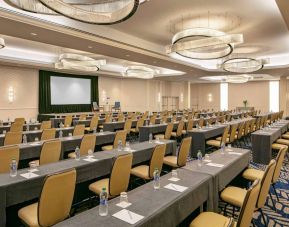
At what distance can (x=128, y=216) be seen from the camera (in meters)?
2.10

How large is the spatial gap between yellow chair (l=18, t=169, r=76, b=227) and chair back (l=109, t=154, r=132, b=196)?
687mm

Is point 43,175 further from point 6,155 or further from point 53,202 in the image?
point 6,155

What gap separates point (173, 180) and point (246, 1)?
5407 millimetres

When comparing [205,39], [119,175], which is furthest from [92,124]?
[119,175]

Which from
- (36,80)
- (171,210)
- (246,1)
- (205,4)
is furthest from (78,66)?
(171,210)

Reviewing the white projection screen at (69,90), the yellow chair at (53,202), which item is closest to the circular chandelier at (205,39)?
the yellow chair at (53,202)

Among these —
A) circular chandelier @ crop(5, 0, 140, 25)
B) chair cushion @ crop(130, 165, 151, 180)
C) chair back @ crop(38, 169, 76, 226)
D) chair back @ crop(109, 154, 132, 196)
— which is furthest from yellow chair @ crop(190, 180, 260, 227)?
circular chandelier @ crop(5, 0, 140, 25)

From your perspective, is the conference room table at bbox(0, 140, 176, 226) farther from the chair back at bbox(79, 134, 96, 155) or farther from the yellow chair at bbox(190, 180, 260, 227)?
the yellow chair at bbox(190, 180, 260, 227)

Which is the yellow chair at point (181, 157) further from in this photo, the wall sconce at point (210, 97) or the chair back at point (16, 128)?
the wall sconce at point (210, 97)

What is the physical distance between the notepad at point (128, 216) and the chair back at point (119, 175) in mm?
1117

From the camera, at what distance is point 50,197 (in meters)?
2.51

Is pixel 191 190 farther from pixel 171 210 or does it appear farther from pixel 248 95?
pixel 248 95

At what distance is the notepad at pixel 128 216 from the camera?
2.03m

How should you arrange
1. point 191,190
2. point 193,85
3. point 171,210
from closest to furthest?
1. point 171,210
2. point 191,190
3. point 193,85
